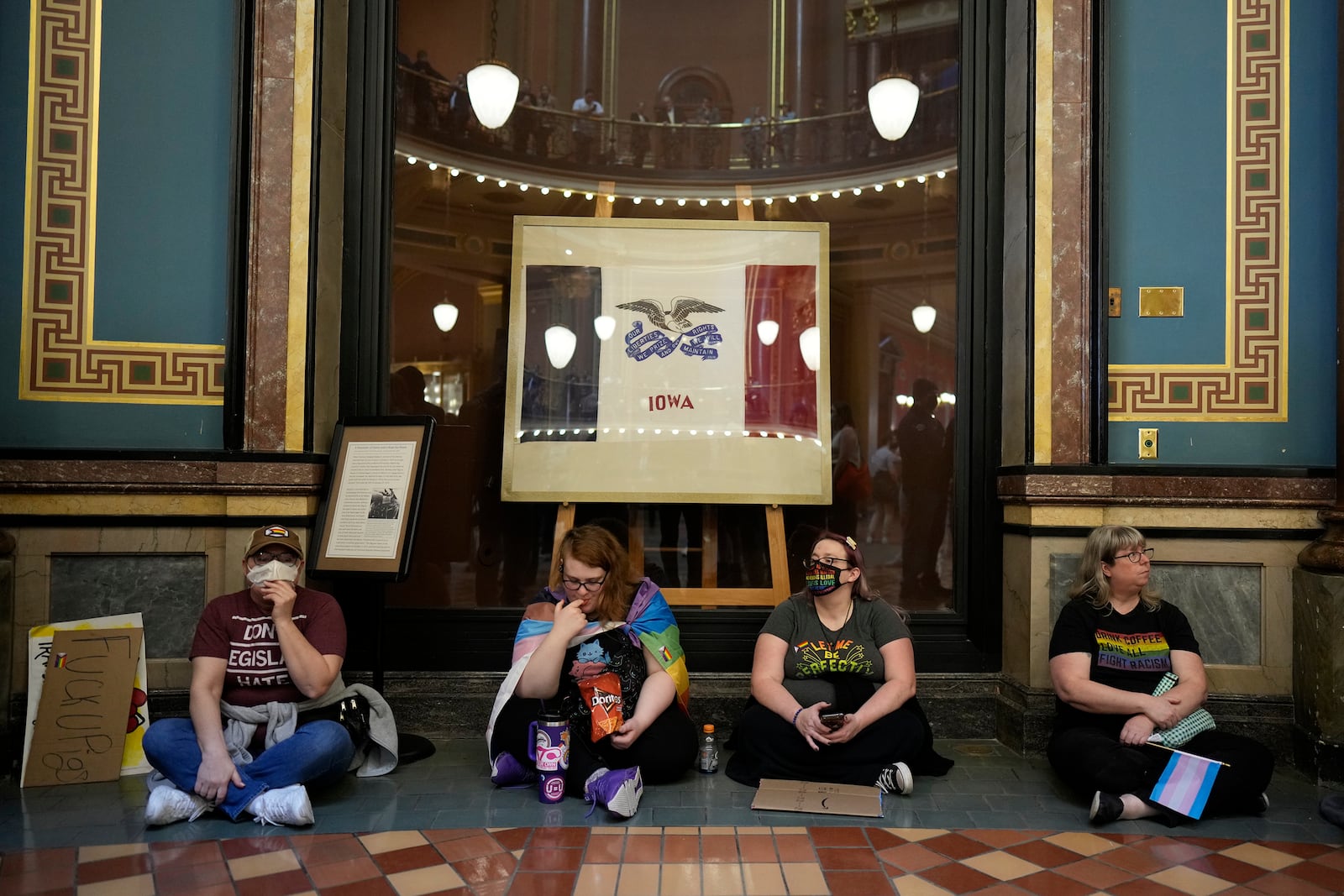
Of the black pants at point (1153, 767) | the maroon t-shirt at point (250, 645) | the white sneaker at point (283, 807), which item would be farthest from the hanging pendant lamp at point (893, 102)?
the white sneaker at point (283, 807)

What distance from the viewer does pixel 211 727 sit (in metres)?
2.95

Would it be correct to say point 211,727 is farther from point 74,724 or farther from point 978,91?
point 978,91

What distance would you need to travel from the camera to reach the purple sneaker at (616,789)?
2.92 m

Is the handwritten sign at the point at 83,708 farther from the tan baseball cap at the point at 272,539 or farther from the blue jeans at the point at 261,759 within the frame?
the tan baseball cap at the point at 272,539

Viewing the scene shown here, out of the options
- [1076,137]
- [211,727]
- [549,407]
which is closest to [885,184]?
[1076,137]

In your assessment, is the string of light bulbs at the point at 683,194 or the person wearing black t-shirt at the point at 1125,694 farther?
the string of light bulbs at the point at 683,194

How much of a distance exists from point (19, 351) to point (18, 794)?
1685 mm

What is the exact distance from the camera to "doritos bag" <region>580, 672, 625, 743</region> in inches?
126

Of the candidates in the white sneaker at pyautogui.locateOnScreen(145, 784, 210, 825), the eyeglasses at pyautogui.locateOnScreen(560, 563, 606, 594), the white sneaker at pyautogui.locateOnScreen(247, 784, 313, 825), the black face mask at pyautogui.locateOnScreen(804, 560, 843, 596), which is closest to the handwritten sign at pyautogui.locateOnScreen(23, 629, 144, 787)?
the white sneaker at pyautogui.locateOnScreen(145, 784, 210, 825)

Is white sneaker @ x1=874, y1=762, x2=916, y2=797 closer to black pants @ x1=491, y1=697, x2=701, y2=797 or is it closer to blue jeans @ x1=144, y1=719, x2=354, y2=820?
black pants @ x1=491, y1=697, x2=701, y2=797

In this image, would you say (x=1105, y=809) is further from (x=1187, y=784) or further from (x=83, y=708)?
(x=83, y=708)

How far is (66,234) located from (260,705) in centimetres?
209

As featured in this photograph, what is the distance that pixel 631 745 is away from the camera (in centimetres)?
323

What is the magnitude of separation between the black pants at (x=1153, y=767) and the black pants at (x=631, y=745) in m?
1.32
